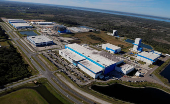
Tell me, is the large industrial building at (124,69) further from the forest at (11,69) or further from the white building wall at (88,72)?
the forest at (11,69)

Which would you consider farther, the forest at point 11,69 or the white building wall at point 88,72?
the white building wall at point 88,72

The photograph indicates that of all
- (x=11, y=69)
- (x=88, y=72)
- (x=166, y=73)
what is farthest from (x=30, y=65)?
(x=166, y=73)

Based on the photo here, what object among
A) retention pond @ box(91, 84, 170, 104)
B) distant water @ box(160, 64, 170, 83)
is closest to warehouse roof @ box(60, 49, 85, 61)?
retention pond @ box(91, 84, 170, 104)

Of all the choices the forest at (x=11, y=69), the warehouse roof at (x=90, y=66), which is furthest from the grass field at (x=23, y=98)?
the warehouse roof at (x=90, y=66)

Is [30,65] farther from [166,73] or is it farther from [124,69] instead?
[166,73]

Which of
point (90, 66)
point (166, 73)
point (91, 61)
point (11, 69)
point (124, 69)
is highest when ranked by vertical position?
point (91, 61)

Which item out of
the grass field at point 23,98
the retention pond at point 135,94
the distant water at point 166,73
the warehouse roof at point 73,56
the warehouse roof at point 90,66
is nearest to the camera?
the grass field at point 23,98
